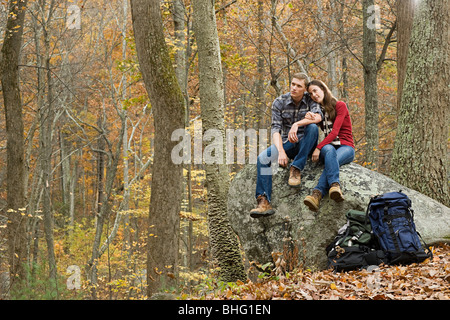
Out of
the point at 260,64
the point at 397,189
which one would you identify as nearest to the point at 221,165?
the point at 397,189

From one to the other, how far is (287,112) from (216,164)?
62.3 inches

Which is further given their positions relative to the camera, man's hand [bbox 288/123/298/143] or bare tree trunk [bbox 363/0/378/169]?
bare tree trunk [bbox 363/0/378/169]

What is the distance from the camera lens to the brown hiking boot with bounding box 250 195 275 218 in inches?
211

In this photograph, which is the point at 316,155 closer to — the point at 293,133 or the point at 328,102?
the point at 293,133

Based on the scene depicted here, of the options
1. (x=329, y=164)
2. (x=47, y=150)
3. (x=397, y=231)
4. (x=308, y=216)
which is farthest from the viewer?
(x=47, y=150)

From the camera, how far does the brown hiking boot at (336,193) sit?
4.96m

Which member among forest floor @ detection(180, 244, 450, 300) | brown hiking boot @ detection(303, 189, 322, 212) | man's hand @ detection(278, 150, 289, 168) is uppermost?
man's hand @ detection(278, 150, 289, 168)

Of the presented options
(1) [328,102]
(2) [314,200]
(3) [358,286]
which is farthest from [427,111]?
(3) [358,286]

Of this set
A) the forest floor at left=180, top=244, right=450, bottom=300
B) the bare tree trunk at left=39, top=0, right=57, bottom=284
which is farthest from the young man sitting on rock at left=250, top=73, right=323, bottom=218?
the bare tree trunk at left=39, top=0, right=57, bottom=284

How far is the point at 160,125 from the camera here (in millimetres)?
6172

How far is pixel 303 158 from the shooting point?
5469mm

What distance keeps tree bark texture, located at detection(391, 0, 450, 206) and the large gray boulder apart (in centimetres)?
79

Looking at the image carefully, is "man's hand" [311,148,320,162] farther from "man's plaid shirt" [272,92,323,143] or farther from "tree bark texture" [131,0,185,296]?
"tree bark texture" [131,0,185,296]
